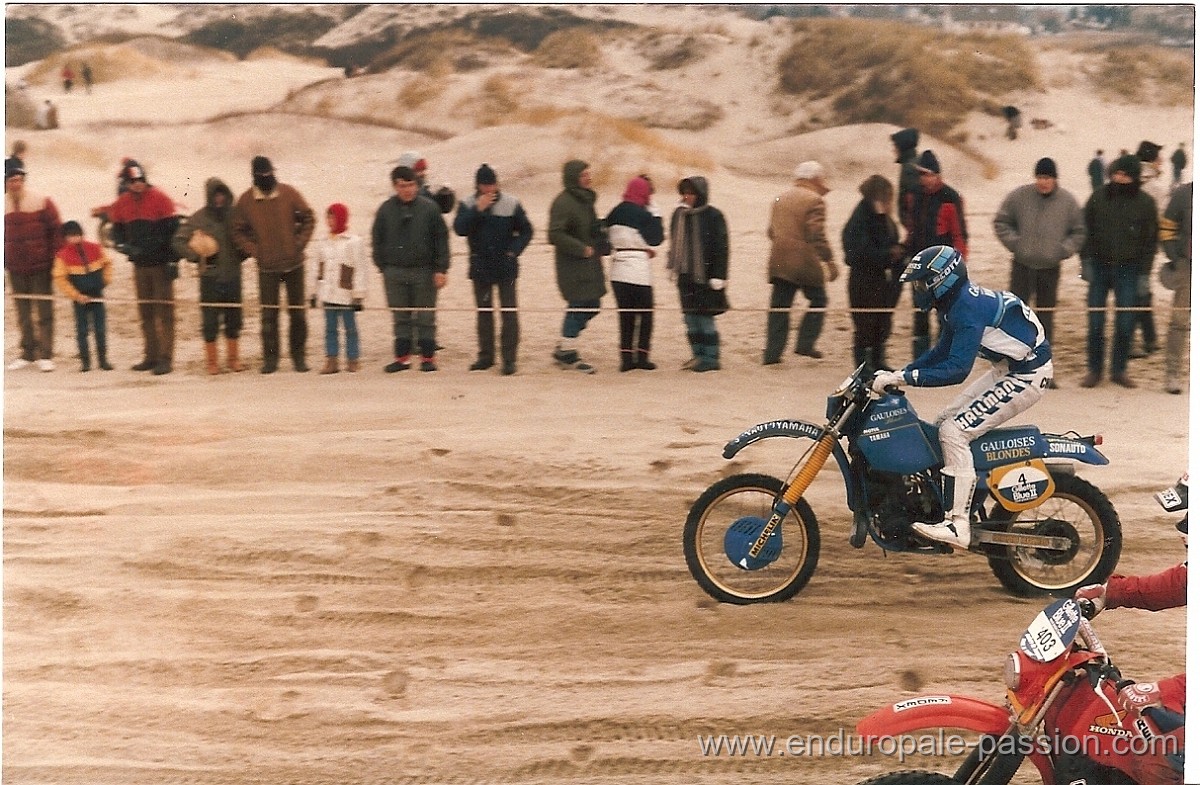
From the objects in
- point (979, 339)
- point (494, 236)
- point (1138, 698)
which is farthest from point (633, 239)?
point (1138, 698)

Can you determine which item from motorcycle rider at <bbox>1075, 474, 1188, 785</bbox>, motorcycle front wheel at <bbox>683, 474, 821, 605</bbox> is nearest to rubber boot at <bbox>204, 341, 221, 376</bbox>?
motorcycle front wheel at <bbox>683, 474, 821, 605</bbox>

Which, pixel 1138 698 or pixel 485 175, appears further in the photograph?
pixel 485 175

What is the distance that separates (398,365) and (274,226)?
1132mm

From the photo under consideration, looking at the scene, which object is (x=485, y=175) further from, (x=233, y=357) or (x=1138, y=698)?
(x=1138, y=698)

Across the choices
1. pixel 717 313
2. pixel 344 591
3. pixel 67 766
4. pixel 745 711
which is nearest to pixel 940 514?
pixel 745 711

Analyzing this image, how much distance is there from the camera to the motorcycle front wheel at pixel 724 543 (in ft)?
24.1

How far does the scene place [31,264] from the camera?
8.42 m

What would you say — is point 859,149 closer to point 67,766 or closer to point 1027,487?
point 1027,487

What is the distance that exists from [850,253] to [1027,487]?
1.94 m

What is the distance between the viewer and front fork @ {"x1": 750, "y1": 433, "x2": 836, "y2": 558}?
23.7 feet

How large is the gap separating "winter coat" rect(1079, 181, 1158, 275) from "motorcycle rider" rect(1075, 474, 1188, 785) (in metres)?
2.92

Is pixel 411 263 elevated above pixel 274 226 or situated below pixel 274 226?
below

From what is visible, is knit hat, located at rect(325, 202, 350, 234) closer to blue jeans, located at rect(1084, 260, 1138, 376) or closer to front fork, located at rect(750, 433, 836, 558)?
front fork, located at rect(750, 433, 836, 558)

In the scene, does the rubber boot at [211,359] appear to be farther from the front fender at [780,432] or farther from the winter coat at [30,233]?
the front fender at [780,432]
